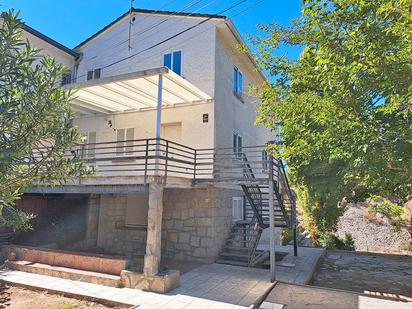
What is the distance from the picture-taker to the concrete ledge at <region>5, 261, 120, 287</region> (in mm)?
8070

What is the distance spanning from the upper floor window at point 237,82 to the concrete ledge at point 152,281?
930cm

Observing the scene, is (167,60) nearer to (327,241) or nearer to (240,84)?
(240,84)

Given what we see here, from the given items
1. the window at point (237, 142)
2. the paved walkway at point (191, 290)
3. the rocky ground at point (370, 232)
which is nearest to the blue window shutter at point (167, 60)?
the window at point (237, 142)

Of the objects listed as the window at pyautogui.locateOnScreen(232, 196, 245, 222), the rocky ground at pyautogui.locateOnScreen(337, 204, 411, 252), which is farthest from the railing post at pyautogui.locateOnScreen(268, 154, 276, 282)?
the rocky ground at pyautogui.locateOnScreen(337, 204, 411, 252)

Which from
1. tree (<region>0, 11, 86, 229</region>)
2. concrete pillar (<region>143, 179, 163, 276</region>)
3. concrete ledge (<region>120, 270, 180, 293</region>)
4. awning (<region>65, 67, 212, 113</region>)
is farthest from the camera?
awning (<region>65, 67, 212, 113</region>)

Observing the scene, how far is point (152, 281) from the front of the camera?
7.66m

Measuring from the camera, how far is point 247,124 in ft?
52.7

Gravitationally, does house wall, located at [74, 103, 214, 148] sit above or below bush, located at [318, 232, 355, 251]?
above

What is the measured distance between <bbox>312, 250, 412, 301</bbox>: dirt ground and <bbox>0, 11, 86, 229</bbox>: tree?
8976 mm

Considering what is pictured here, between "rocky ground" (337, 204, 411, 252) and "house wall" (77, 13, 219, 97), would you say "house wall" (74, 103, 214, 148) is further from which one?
"rocky ground" (337, 204, 411, 252)

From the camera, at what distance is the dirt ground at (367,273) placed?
8.95 m

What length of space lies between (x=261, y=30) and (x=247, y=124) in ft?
21.8

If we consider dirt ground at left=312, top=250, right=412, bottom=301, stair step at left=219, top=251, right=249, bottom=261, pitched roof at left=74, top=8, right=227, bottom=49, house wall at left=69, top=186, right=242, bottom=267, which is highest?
pitched roof at left=74, top=8, right=227, bottom=49

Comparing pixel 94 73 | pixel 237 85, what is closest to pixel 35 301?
pixel 94 73
